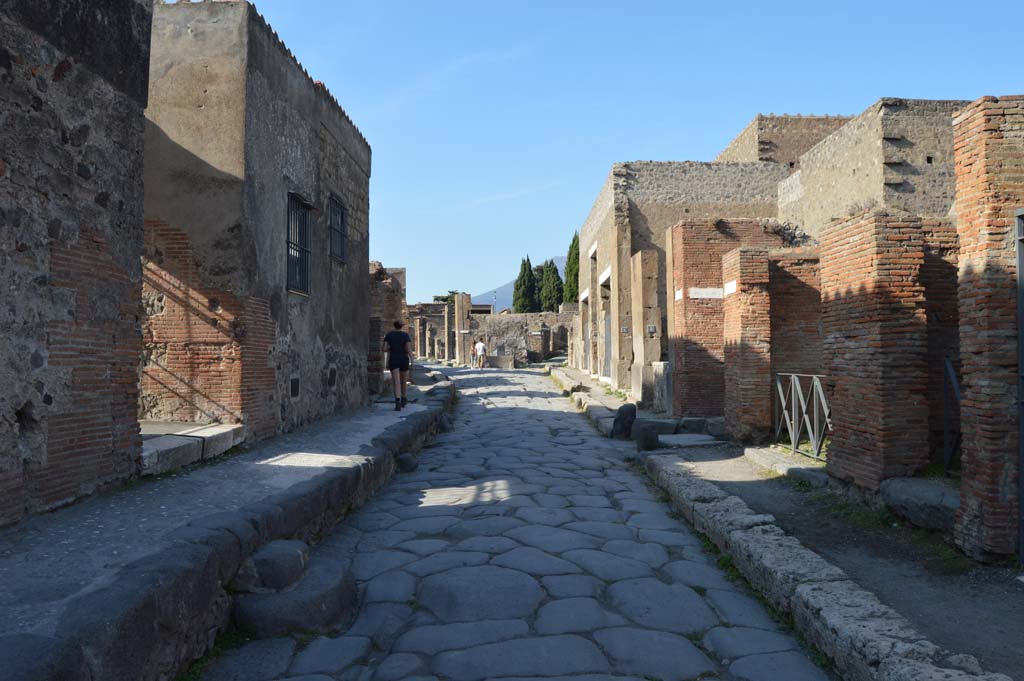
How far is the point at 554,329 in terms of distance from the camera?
126 ft

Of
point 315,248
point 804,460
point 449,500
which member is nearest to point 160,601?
point 449,500

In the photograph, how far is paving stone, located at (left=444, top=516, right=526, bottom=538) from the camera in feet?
15.5

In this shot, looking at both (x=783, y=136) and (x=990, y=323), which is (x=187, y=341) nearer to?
(x=990, y=323)

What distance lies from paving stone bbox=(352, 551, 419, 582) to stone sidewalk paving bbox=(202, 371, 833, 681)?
0.5 inches

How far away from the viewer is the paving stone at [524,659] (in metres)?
2.71

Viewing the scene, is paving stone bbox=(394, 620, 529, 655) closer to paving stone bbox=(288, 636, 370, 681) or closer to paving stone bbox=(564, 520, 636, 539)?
paving stone bbox=(288, 636, 370, 681)

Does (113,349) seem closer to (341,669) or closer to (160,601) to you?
(160,601)

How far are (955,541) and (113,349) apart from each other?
16.9 feet

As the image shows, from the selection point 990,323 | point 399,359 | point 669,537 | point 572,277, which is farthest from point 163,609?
point 572,277

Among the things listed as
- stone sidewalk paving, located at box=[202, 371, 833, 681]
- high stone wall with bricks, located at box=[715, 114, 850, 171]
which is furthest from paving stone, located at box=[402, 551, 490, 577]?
high stone wall with bricks, located at box=[715, 114, 850, 171]

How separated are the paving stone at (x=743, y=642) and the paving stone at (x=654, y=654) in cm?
11

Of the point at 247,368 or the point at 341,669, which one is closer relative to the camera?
the point at 341,669

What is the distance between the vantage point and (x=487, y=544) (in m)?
4.42

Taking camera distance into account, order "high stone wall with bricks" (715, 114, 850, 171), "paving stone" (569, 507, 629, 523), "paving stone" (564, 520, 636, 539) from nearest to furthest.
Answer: "paving stone" (564, 520, 636, 539)
"paving stone" (569, 507, 629, 523)
"high stone wall with bricks" (715, 114, 850, 171)
